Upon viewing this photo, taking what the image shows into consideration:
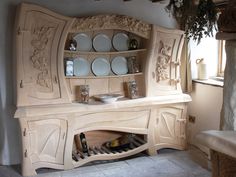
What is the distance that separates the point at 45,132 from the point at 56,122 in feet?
0.55

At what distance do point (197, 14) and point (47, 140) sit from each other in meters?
2.13

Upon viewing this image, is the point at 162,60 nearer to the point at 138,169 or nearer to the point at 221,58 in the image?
the point at 221,58

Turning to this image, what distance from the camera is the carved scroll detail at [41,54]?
351cm

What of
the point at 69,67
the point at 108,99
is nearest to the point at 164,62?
the point at 108,99

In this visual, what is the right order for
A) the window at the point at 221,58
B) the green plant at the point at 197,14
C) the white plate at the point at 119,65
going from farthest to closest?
the window at the point at 221,58
the white plate at the point at 119,65
the green plant at the point at 197,14

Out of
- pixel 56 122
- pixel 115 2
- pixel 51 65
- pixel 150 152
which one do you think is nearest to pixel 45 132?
pixel 56 122

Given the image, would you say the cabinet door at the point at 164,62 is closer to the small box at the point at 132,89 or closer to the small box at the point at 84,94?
the small box at the point at 132,89

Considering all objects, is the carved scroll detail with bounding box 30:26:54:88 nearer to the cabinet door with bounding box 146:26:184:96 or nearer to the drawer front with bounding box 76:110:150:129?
the drawer front with bounding box 76:110:150:129

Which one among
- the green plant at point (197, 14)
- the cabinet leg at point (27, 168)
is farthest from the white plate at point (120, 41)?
the cabinet leg at point (27, 168)

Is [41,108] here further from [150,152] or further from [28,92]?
[150,152]

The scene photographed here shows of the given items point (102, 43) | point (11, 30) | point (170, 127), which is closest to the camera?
point (11, 30)

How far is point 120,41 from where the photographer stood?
410cm

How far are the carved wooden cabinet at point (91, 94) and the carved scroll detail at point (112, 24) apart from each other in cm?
1

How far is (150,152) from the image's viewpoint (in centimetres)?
416
